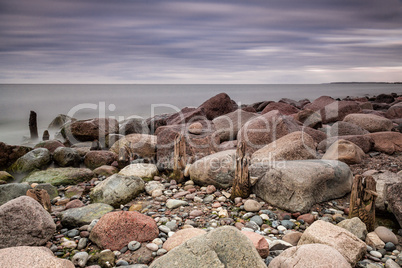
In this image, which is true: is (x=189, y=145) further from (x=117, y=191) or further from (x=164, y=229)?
(x=164, y=229)

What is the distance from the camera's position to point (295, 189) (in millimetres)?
4898

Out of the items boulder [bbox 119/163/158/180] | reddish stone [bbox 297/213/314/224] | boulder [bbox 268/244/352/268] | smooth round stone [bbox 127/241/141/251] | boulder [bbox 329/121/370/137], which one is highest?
boulder [bbox 329/121/370/137]

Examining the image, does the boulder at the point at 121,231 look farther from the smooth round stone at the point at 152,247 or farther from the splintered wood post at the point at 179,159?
the splintered wood post at the point at 179,159

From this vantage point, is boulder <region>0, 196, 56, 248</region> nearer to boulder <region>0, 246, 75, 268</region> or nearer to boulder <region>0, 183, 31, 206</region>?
boulder <region>0, 246, 75, 268</region>

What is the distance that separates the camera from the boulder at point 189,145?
7655 millimetres

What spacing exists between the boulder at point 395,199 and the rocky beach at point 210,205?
0.05 feet

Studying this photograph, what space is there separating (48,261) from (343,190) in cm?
512

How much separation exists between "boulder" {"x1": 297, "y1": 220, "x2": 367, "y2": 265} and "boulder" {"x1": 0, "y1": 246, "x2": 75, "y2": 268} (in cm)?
309

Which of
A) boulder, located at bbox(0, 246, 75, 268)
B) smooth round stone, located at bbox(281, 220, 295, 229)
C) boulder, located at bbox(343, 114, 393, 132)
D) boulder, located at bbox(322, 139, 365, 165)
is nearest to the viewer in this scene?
boulder, located at bbox(0, 246, 75, 268)

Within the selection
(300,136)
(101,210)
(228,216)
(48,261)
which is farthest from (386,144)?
(48,261)

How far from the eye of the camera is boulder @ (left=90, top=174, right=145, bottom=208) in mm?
5543

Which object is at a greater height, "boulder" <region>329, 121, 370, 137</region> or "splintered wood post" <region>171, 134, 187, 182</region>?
"boulder" <region>329, 121, 370, 137</region>

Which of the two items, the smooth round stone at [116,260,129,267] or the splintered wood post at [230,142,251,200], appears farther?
the splintered wood post at [230,142,251,200]

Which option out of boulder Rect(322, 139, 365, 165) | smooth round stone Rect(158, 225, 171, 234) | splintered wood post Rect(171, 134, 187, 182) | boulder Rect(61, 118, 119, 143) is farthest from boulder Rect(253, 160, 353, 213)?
boulder Rect(61, 118, 119, 143)
